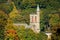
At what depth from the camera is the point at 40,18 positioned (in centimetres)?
3553

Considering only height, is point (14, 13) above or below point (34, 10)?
above

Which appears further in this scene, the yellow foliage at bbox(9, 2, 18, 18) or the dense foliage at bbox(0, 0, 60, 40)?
the yellow foliage at bbox(9, 2, 18, 18)

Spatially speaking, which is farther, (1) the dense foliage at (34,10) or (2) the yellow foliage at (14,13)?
(2) the yellow foliage at (14,13)

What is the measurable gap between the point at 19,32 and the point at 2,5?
1252 cm

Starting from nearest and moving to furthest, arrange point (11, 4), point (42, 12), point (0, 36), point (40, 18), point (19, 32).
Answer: point (0, 36) < point (19, 32) < point (40, 18) < point (42, 12) < point (11, 4)

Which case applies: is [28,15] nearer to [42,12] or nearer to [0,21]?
[42,12]

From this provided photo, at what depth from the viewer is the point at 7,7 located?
3997 cm

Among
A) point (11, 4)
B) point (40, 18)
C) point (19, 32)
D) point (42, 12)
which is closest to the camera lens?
point (19, 32)

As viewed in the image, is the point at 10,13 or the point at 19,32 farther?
the point at 10,13

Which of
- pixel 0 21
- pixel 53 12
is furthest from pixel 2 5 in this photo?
pixel 0 21

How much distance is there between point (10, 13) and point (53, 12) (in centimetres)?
332

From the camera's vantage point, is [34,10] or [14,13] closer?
[14,13]

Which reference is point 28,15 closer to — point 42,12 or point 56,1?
point 42,12

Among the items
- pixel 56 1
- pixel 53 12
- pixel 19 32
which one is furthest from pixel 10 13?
pixel 19 32
